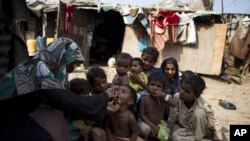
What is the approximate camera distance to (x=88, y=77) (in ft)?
12.0

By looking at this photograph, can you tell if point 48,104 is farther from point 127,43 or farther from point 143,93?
point 127,43

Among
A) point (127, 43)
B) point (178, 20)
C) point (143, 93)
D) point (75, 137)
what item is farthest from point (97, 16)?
point (75, 137)

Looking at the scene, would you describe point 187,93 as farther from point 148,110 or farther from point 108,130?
point 108,130

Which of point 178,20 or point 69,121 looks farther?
point 178,20

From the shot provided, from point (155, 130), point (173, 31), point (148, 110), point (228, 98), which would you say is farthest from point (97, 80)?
point (173, 31)

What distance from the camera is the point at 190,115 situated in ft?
12.3

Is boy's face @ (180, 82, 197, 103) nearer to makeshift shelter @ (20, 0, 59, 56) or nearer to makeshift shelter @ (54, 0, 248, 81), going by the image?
makeshift shelter @ (54, 0, 248, 81)

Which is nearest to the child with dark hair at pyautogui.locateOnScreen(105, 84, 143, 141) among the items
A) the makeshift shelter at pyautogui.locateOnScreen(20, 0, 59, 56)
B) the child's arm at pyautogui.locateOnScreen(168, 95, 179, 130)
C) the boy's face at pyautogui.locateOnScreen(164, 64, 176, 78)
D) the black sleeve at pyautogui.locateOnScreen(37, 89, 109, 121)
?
the black sleeve at pyautogui.locateOnScreen(37, 89, 109, 121)

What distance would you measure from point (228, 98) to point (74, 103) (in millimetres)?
6792

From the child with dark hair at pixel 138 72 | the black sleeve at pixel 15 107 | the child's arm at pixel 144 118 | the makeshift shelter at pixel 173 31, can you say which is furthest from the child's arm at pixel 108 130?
the makeshift shelter at pixel 173 31

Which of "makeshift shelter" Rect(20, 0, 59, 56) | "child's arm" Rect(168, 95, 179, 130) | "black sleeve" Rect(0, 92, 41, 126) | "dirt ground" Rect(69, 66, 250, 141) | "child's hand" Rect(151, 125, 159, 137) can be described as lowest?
"dirt ground" Rect(69, 66, 250, 141)

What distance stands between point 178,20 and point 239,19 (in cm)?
218

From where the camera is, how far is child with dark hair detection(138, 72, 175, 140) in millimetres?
3613

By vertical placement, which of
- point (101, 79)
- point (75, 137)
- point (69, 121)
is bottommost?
point (75, 137)
